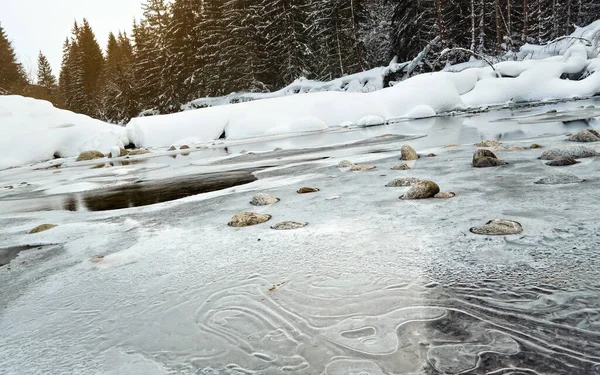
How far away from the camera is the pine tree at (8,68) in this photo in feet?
130

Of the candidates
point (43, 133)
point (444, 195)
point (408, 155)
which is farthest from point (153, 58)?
point (444, 195)

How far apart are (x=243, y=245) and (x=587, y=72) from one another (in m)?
16.3

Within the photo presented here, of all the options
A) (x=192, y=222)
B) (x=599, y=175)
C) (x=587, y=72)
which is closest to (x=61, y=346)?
(x=192, y=222)

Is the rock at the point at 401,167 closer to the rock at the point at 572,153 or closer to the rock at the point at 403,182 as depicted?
the rock at the point at 403,182

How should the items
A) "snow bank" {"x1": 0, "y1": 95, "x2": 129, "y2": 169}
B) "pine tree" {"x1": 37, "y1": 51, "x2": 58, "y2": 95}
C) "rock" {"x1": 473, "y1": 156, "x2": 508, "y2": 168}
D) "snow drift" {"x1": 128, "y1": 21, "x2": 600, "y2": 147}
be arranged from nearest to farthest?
"rock" {"x1": 473, "y1": 156, "x2": 508, "y2": 168} → "snow bank" {"x1": 0, "y1": 95, "x2": 129, "y2": 169} → "snow drift" {"x1": 128, "y1": 21, "x2": 600, "y2": 147} → "pine tree" {"x1": 37, "y1": 51, "x2": 58, "y2": 95}

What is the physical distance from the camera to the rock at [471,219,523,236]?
1.65 metres

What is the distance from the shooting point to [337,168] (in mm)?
4250

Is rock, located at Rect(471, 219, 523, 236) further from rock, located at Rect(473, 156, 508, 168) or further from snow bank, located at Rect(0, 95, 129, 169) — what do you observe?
snow bank, located at Rect(0, 95, 129, 169)

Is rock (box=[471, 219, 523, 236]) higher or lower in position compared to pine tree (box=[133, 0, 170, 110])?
lower

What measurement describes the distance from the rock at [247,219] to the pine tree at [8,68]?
46.3m

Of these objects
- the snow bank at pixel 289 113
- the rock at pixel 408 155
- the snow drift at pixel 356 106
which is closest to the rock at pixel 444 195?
the rock at pixel 408 155

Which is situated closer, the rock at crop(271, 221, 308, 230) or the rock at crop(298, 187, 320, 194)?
the rock at crop(271, 221, 308, 230)

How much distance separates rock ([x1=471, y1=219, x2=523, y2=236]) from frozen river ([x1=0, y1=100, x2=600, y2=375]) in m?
0.05

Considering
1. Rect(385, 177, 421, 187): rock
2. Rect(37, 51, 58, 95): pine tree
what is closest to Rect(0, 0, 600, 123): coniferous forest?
Rect(385, 177, 421, 187): rock
